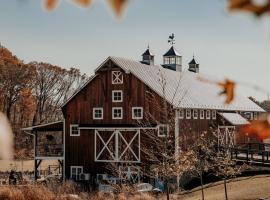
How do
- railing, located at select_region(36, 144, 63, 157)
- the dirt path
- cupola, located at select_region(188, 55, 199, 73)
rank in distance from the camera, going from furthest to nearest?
cupola, located at select_region(188, 55, 199, 73)
railing, located at select_region(36, 144, 63, 157)
the dirt path

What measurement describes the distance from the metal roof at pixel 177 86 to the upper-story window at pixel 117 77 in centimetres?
Result: 57

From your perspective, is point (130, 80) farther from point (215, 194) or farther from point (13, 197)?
point (13, 197)

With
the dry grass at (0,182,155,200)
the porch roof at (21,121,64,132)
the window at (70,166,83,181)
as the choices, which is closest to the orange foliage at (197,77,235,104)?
the dry grass at (0,182,155,200)

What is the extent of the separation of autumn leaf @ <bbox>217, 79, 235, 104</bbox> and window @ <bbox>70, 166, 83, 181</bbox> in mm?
34211

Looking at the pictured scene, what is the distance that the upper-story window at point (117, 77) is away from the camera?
34.5 m

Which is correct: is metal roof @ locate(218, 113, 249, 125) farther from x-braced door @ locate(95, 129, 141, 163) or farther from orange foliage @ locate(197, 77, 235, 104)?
orange foliage @ locate(197, 77, 235, 104)

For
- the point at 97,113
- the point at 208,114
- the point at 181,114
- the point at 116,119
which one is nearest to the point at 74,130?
the point at 97,113

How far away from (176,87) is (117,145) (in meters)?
6.31

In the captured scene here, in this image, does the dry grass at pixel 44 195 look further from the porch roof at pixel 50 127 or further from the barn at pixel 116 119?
the porch roof at pixel 50 127

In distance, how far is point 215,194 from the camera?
88.1 ft

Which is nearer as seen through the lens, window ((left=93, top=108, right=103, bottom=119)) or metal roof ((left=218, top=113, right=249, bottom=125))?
window ((left=93, top=108, right=103, bottom=119))

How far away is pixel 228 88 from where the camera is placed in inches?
62.0

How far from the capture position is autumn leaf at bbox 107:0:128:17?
3.69ft

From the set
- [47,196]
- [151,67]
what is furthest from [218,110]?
[47,196]
